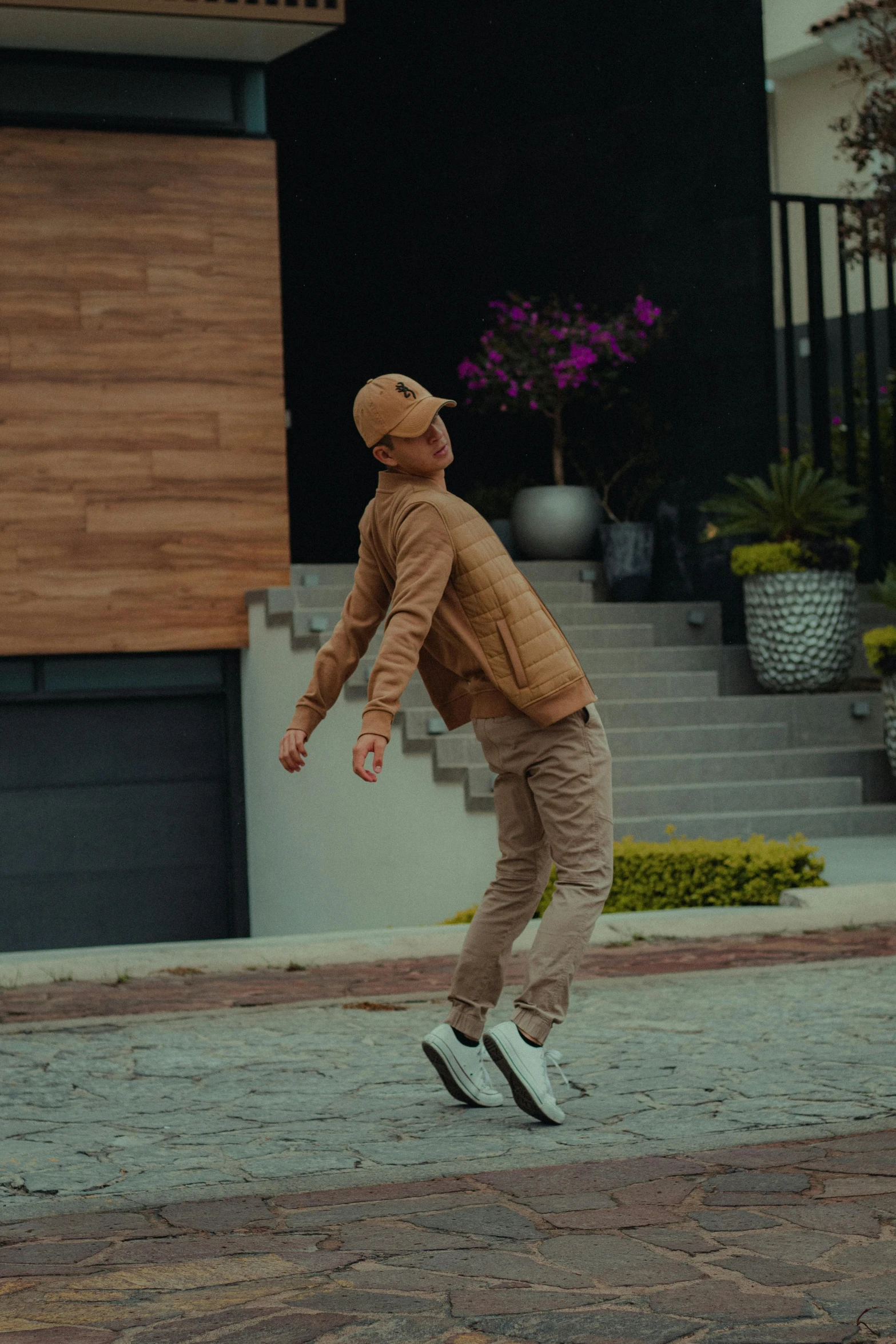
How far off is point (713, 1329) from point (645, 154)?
1179cm

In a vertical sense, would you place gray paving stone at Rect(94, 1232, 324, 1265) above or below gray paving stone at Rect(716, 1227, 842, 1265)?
below

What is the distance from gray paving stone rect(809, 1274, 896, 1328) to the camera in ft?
10.2

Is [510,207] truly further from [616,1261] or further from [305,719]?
→ [616,1261]

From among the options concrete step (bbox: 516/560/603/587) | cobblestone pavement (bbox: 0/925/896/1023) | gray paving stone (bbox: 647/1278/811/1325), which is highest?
concrete step (bbox: 516/560/603/587)

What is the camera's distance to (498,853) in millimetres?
9828

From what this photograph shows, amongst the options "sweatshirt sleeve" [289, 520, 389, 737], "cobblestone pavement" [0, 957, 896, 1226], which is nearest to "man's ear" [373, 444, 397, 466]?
"sweatshirt sleeve" [289, 520, 389, 737]

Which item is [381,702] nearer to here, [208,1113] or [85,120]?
[208,1113]

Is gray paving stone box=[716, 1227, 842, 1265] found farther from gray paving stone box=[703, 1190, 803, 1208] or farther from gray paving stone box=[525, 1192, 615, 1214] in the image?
gray paving stone box=[525, 1192, 615, 1214]

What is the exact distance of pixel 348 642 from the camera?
5.00 metres

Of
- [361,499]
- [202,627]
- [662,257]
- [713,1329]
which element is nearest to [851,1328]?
[713,1329]

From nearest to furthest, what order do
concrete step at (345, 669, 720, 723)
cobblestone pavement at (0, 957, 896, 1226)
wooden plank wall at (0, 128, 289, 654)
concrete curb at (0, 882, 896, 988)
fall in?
cobblestone pavement at (0, 957, 896, 1226) → concrete curb at (0, 882, 896, 988) → concrete step at (345, 669, 720, 723) → wooden plank wall at (0, 128, 289, 654)

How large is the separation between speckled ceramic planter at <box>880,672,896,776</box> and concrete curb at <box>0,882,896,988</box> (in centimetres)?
255

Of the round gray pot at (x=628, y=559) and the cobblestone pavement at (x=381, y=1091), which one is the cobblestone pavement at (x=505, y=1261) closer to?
the cobblestone pavement at (x=381, y=1091)

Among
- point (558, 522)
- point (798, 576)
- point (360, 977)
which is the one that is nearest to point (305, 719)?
point (360, 977)
